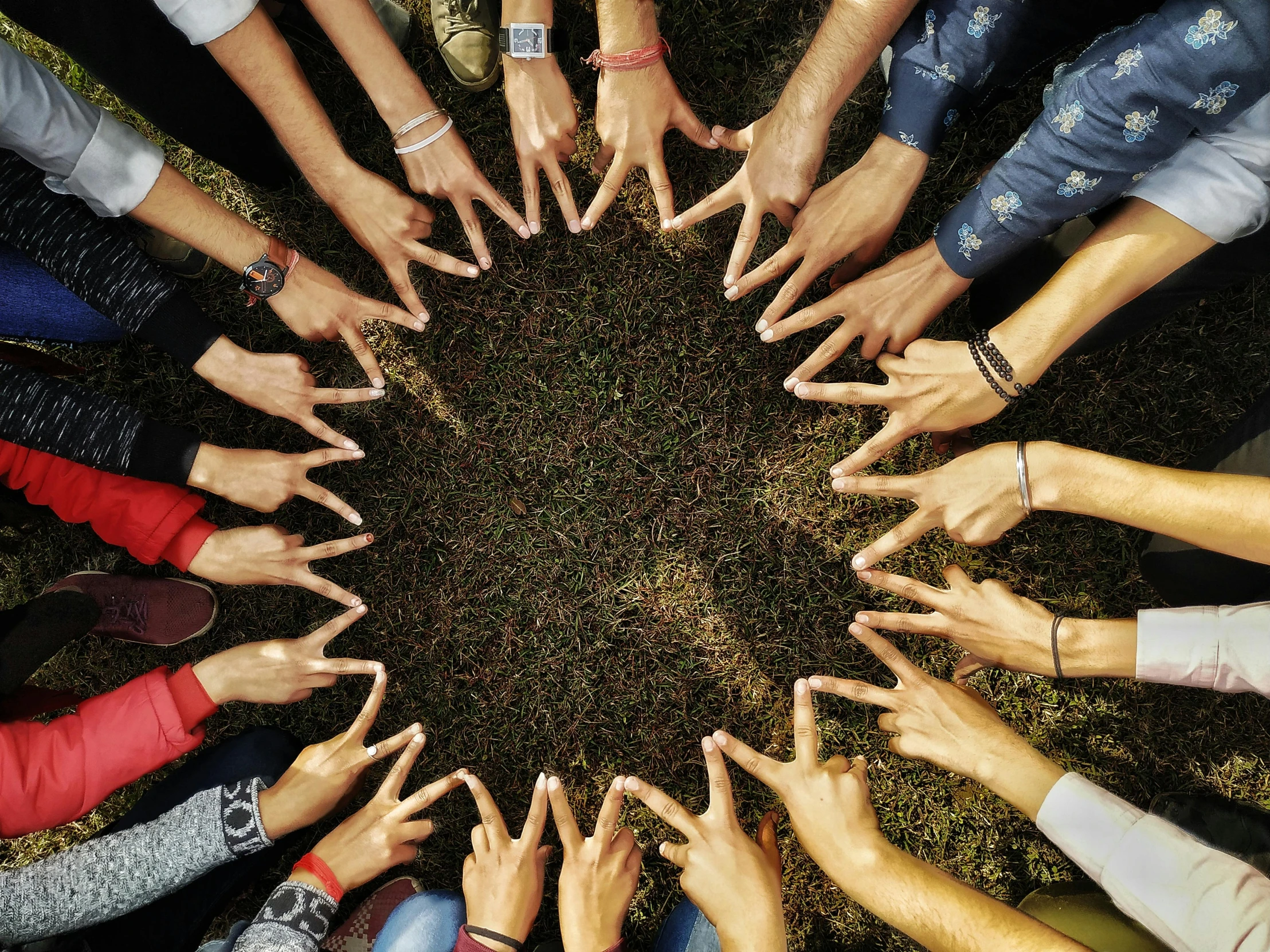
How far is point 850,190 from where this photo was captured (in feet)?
7.27

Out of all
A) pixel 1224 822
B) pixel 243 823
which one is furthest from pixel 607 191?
pixel 1224 822

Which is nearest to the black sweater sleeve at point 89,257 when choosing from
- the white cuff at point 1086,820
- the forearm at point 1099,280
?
the forearm at point 1099,280

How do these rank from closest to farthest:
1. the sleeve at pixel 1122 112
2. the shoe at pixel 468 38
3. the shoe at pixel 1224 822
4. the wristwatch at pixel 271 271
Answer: the sleeve at pixel 1122 112
the shoe at pixel 1224 822
the wristwatch at pixel 271 271
the shoe at pixel 468 38

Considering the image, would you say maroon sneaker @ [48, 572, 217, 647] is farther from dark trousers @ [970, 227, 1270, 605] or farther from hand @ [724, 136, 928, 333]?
dark trousers @ [970, 227, 1270, 605]

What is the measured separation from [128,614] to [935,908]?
114 inches

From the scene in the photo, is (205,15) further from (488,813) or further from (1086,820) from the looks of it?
(1086,820)

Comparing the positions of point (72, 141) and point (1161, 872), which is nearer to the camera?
point (1161, 872)

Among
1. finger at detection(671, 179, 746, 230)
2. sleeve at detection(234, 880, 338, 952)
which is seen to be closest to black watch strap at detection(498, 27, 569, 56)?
finger at detection(671, 179, 746, 230)

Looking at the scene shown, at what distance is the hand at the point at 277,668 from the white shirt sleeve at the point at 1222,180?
8.73ft

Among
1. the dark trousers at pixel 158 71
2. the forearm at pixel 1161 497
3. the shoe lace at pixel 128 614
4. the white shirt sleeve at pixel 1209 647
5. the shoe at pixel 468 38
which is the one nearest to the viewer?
the forearm at pixel 1161 497

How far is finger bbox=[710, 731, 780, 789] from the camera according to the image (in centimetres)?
238

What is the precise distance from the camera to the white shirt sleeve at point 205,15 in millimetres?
1949

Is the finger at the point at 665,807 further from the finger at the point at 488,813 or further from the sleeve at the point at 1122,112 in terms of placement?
the sleeve at the point at 1122,112

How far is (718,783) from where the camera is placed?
2439 millimetres
